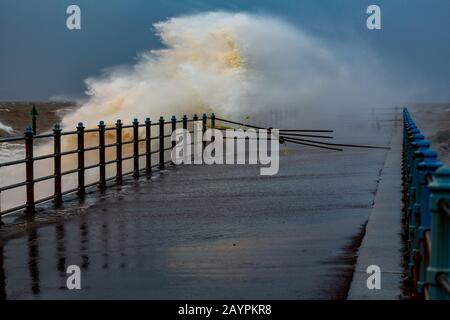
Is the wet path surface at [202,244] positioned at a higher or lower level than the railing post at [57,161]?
lower

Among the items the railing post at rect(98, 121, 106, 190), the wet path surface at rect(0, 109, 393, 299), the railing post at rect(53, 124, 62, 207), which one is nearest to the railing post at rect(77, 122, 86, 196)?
the wet path surface at rect(0, 109, 393, 299)

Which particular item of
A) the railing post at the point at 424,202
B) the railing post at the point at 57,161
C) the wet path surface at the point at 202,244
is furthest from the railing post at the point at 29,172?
the railing post at the point at 424,202

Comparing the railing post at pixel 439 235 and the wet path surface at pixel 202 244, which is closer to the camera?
the railing post at pixel 439 235

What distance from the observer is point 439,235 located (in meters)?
4.47

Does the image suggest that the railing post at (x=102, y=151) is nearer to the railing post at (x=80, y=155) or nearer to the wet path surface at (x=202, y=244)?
the wet path surface at (x=202, y=244)

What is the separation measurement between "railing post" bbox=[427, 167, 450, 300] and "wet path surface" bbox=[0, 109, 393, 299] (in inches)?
94.8

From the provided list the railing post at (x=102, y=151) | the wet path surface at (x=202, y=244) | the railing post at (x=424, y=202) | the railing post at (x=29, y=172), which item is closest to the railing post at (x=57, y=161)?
the wet path surface at (x=202, y=244)

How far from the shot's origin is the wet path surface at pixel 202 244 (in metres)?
7.38

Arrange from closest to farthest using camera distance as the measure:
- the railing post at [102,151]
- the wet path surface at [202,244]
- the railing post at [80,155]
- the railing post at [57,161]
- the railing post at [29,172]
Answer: the wet path surface at [202,244], the railing post at [29,172], the railing post at [57,161], the railing post at [80,155], the railing post at [102,151]

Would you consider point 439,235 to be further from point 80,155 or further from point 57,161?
point 80,155

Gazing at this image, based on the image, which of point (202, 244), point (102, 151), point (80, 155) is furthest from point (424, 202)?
point (102, 151)

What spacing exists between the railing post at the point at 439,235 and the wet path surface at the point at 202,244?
2.41 m

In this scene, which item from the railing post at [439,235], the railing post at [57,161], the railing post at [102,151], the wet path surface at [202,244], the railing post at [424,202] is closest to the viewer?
the railing post at [439,235]
